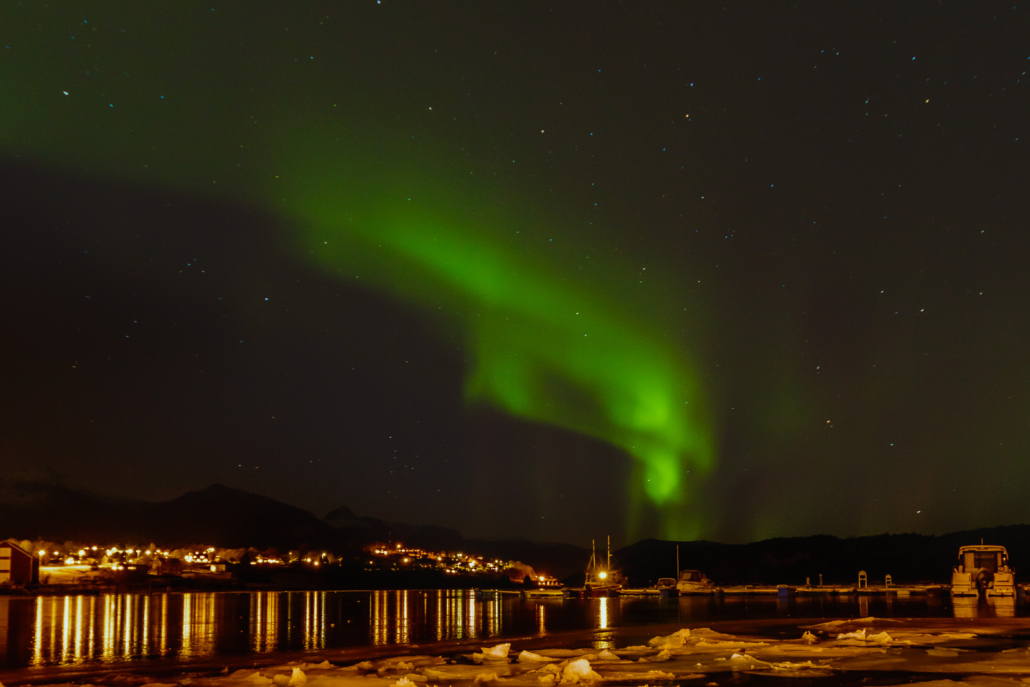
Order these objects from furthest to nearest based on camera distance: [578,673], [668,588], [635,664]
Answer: [668,588], [635,664], [578,673]

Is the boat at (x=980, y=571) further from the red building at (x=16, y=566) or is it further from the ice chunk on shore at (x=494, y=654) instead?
the red building at (x=16, y=566)

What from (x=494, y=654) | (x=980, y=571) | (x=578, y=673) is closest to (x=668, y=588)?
(x=980, y=571)

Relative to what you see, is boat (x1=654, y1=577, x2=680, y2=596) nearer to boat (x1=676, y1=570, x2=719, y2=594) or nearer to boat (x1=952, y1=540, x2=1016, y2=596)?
boat (x1=676, y1=570, x2=719, y2=594)

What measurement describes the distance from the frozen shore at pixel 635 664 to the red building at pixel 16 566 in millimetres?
138668

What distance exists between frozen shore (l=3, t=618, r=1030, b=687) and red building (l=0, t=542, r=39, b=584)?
13867cm

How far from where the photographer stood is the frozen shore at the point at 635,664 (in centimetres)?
2848

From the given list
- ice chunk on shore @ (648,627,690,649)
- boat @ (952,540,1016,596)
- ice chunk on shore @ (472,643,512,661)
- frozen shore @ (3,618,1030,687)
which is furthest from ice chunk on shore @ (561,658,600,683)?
boat @ (952,540,1016,596)

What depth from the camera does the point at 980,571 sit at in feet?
356

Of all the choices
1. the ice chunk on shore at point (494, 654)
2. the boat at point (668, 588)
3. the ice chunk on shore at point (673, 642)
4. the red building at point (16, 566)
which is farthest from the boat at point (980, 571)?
the red building at point (16, 566)

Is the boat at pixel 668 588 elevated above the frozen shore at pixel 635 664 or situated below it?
below

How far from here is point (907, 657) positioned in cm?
3403

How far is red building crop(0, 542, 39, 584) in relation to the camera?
5908 inches

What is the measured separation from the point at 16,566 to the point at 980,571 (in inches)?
6252

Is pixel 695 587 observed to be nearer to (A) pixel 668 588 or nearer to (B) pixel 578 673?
(A) pixel 668 588
